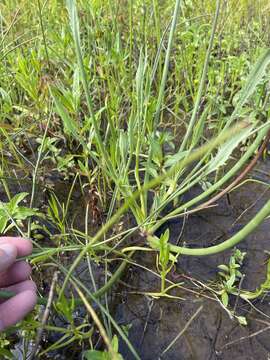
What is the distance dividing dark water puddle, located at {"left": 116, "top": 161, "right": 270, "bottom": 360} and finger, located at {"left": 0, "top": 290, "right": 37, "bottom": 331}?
0.91 ft

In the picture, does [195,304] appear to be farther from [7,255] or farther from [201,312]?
[7,255]

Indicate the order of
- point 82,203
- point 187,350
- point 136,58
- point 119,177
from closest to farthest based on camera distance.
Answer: point 187,350 → point 119,177 → point 82,203 → point 136,58

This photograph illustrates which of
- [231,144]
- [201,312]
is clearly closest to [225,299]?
[201,312]

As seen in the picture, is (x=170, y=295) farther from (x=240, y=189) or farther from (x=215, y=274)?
(x=240, y=189)

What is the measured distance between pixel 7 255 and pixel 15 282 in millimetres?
153

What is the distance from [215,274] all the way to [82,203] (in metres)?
0.50

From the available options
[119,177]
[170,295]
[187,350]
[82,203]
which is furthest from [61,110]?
[187,350]

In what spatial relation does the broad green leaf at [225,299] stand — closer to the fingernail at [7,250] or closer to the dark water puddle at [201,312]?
the dark water puddle at [201,312]

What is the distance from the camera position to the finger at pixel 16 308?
0.76 metres

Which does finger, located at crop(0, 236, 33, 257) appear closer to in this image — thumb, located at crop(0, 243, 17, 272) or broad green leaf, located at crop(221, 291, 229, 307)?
thumb, located at crop(0, 243, 17, 272)

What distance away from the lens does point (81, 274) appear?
1.07 metres

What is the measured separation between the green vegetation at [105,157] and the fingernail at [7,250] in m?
0.07

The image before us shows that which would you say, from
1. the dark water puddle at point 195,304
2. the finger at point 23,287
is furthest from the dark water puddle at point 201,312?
the finger at point 23,287

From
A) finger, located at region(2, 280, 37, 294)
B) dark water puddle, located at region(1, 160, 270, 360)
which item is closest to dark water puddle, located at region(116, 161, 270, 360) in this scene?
dark water puddle, located at region(1, 160, 270, 360)
